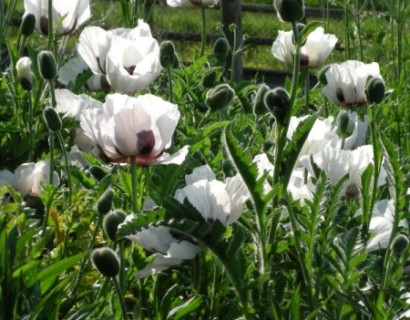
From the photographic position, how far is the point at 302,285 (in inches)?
50.4

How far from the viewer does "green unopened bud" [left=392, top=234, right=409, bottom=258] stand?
1161 millimetres

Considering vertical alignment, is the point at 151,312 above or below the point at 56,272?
below

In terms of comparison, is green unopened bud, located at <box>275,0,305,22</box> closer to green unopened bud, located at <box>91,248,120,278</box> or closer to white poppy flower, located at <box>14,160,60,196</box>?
green unopened bud, located at <box>91,248,120,278</box>

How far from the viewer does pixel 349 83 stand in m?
→ 2.01

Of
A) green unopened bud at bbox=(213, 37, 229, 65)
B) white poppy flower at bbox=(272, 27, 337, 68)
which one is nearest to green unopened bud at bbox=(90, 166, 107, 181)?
white poppy flower at bbox=(272, 27, 337, 68)

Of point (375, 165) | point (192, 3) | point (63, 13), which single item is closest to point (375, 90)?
point (375, 165)

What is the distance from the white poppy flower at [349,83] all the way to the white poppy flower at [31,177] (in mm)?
571

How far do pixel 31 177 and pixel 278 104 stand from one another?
645 mm

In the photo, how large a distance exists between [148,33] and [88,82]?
26 cm

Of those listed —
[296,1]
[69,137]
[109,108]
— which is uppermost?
[296,1]

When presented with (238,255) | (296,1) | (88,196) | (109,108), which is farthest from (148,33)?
(238,255)

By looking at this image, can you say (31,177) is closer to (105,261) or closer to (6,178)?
(6,178)

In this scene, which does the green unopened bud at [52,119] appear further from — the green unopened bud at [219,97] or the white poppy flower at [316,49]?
the white poppy flower at [316,49]

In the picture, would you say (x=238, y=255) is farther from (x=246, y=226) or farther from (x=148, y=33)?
(x=148, y=33)
